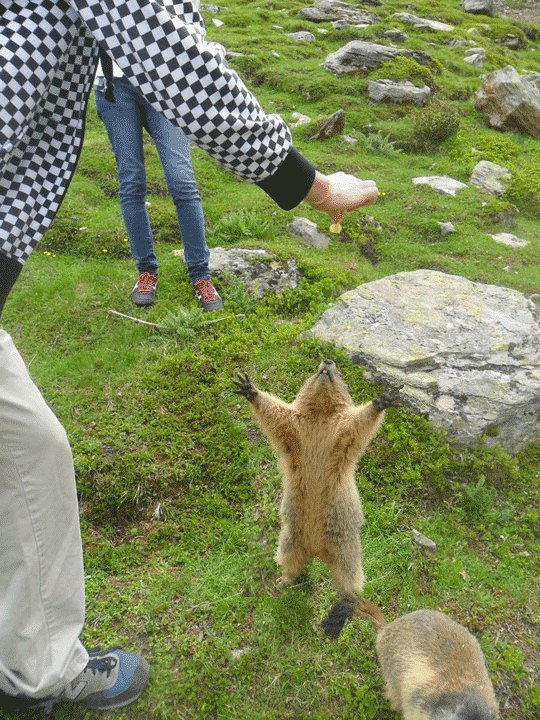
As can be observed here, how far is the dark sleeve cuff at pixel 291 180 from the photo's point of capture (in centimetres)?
254

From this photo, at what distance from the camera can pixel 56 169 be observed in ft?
7.50

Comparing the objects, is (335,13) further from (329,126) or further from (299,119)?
(329,126)

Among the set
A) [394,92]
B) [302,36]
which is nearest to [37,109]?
[394,92]

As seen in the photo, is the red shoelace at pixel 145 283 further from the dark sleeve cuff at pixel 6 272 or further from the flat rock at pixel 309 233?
the dark sleeve cuff at pixel 6 272

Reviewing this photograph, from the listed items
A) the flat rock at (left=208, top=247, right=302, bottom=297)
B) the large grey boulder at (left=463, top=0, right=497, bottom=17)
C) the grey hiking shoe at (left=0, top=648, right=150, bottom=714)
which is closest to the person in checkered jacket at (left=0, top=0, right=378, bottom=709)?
the grey hiking shoe at (left=0, top=648, right=150, bottom=714)

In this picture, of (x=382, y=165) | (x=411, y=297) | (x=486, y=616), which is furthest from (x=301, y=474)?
(x=382, y=165)

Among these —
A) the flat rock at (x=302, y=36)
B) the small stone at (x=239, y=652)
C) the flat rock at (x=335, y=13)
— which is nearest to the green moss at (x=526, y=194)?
the small stone at (x=239, y=652)

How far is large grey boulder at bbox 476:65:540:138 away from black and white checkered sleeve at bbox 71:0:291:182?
39.1 feet

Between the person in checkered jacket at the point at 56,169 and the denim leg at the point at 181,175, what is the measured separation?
2.68 m

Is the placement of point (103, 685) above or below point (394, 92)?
below

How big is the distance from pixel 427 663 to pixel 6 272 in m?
3.05

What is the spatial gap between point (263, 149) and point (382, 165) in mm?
8444

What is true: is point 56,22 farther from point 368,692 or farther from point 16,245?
point 368,692

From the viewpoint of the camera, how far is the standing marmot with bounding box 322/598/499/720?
121 inches
